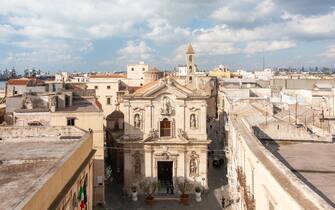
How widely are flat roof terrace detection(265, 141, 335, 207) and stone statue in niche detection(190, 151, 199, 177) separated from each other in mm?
16108

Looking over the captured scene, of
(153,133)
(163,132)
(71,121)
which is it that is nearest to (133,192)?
(153,133)

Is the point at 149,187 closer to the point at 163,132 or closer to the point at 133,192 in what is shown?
the point at 133,192

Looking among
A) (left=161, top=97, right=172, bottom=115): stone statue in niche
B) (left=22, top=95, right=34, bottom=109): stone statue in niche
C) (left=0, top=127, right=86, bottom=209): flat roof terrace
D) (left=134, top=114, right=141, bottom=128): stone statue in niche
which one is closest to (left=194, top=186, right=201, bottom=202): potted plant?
(left=161, top=97, right=172, bottom=115): stone statue in niche

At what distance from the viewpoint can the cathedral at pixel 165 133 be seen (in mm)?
32938

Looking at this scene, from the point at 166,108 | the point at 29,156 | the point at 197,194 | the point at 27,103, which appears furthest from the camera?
the point at 166,108

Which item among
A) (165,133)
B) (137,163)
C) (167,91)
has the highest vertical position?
(167,91)

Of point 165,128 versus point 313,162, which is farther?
point 165,128

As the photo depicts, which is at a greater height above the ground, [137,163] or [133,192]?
[137,163]

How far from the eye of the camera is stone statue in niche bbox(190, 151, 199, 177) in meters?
33.2

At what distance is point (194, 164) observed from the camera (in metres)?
33.3

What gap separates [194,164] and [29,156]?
18929 millimetres

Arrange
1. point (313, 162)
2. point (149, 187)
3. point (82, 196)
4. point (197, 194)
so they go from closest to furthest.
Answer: point (313, 162) < point (82, 196) < point (197, 194) < point (149, 187)

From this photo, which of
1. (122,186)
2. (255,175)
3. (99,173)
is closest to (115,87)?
(122,186)

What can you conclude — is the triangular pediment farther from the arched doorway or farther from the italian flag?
the italian flag
